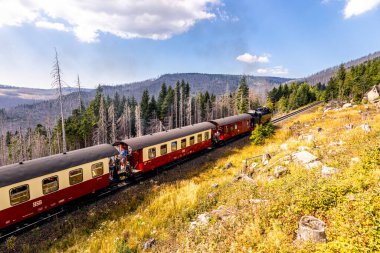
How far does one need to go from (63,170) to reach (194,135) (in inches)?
571

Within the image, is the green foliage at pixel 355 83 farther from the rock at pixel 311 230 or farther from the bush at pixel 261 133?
the rock at pixel 311 230

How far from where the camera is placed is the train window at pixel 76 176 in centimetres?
1421

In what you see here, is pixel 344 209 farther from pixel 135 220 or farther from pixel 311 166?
pixel 135 220

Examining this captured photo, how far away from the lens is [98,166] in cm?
1594

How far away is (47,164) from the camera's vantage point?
43.2 feet

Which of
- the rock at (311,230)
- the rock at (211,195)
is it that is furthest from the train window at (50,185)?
the rock at (311,230)

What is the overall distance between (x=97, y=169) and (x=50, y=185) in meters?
3.23

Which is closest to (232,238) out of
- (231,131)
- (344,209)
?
(344,209)

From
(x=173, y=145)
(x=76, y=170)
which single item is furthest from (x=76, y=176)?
(x=173, y=145)

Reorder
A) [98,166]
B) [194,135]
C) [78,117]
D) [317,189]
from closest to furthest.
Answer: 1. [317,189]
2. [98,166]
3. [194,135]
4. [78,117]

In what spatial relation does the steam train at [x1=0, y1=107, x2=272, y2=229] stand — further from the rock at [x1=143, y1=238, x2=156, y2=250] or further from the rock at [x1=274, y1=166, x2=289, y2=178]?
the rock at [x1=274, y1=166, x2=289, y2=178]

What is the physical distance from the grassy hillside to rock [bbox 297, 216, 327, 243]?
0.85ft

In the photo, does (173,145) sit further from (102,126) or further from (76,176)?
(102,126)

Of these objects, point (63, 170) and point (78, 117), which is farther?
point (78, 117)
